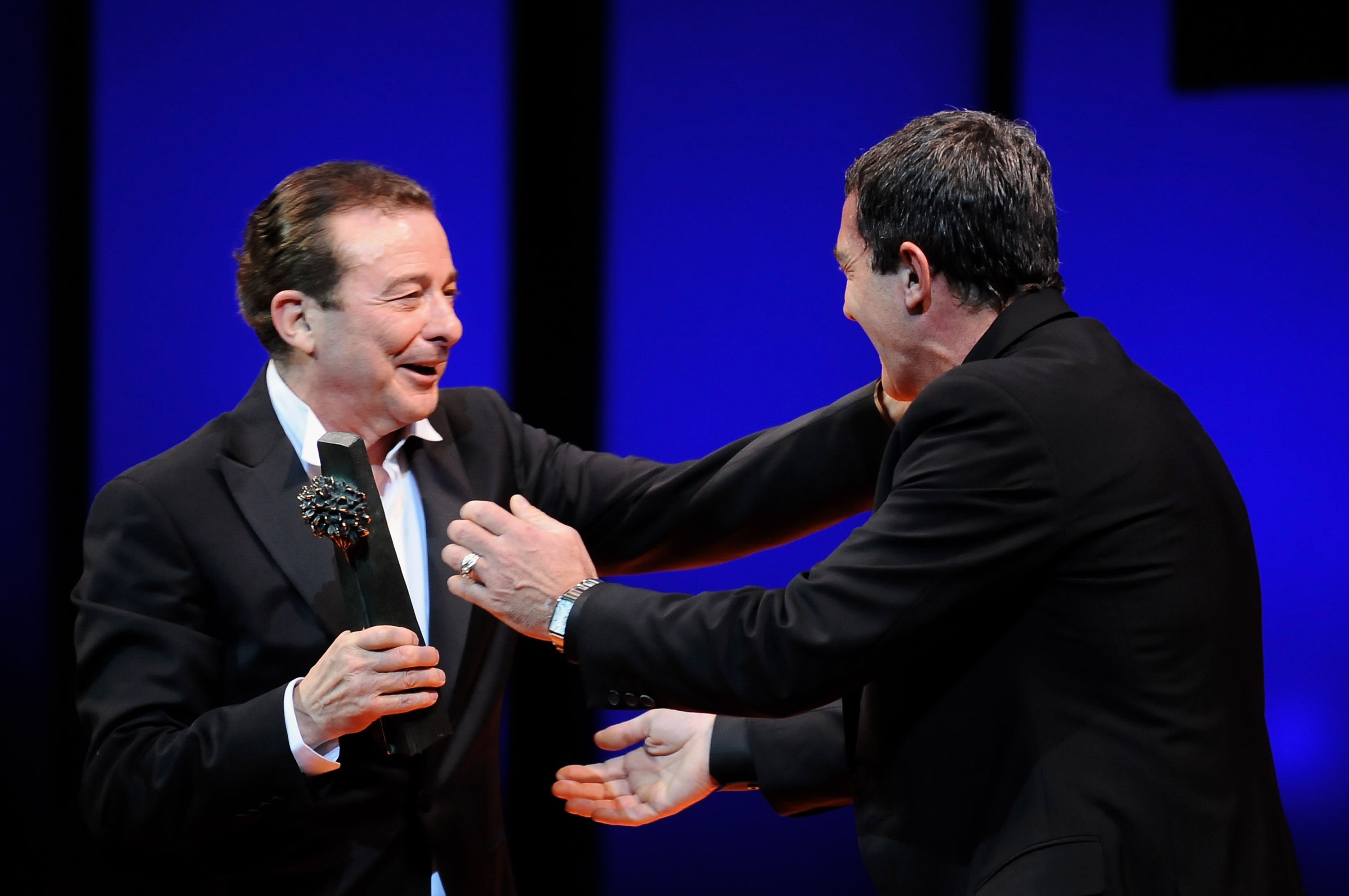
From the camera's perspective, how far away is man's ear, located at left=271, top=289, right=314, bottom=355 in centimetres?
168

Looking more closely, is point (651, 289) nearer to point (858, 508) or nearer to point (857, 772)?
point (858, 508)

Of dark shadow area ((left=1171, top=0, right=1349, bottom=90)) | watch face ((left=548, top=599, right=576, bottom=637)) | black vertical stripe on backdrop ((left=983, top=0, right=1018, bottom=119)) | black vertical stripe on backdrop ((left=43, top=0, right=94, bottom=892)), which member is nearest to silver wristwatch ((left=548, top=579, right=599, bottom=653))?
watch face ((left=548, top=599, right=576, bottom=637))

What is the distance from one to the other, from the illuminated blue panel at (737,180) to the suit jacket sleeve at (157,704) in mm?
1303

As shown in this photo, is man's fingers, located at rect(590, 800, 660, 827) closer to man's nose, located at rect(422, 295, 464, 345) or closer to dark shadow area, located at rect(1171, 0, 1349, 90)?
man's nose, located at rect(422, 295, 464, 345)

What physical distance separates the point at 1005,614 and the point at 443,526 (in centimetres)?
78

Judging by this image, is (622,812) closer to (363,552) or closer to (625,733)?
(625,733)

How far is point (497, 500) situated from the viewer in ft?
5.98

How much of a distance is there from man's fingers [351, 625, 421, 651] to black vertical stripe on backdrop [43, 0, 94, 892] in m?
1.53

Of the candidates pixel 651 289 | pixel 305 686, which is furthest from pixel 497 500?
pixel 651 289

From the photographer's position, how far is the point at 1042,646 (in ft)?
4.35

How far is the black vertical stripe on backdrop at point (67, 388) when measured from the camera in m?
2.58

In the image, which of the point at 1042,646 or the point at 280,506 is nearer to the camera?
the point at 1042,646

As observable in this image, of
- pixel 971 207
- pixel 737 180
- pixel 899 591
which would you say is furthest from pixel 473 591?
pixel 737 180

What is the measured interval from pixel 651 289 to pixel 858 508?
0.97 metres
